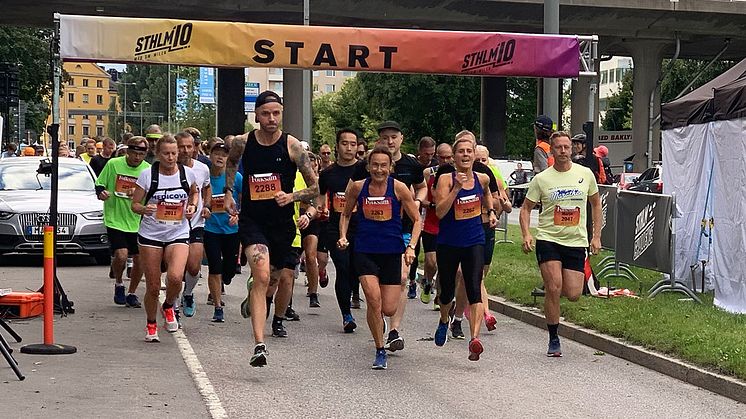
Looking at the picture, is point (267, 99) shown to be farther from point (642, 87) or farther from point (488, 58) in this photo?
point (642, 87)

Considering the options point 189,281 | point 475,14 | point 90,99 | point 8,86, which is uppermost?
point 90,99

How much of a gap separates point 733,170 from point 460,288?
4.24 m

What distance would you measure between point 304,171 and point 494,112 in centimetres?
4599

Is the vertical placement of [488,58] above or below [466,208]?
above

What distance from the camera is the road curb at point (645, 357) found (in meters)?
8.86

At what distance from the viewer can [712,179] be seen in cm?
1462

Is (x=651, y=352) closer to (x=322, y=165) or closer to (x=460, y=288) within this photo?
(x=460, y=288)

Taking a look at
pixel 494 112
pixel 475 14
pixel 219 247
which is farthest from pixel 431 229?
pixel 494 112

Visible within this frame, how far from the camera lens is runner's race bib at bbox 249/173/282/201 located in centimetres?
964

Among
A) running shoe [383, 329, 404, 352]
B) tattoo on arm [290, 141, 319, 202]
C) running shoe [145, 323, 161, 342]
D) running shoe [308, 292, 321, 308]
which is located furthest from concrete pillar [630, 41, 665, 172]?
tattoo on arm [290, 141, 319, 202]

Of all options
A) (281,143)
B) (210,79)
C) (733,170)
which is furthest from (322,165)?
(210,79)

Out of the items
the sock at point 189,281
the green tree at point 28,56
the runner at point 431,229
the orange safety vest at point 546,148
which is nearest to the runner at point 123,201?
the sock at point 189,281

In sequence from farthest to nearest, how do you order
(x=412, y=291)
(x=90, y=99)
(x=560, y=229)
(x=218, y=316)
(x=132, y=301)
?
(x=90, y=99) < (x=412, y=291) < (x=132, y=301) < (x=218, y=316) < (x=560, y=229)

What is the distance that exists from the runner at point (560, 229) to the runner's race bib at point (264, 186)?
235 cm
